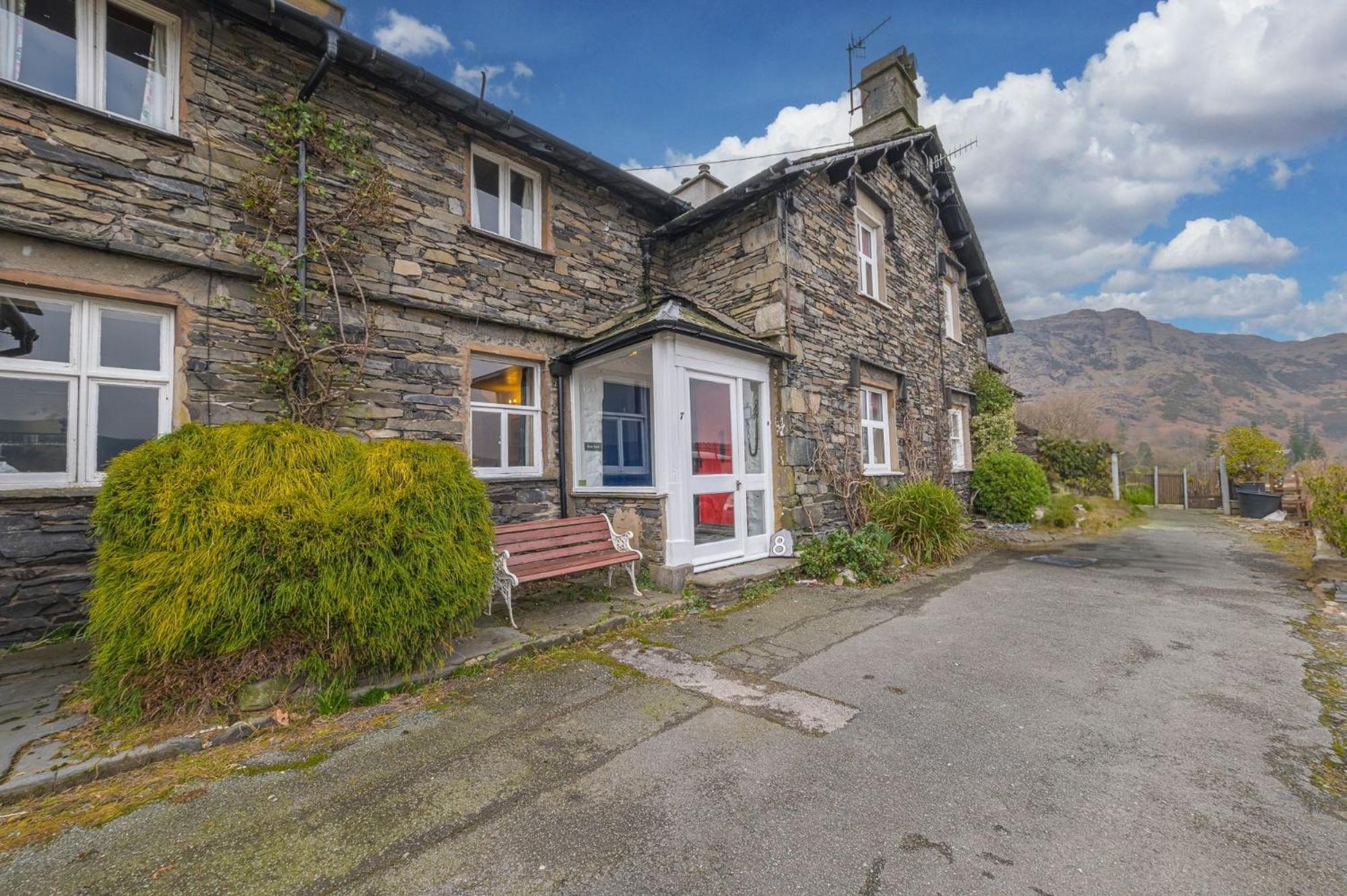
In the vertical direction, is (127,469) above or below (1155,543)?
above

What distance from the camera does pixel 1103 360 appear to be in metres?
82.6

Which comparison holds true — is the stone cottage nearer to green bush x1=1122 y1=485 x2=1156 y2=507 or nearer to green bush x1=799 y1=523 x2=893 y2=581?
green bush x1=799 y1=523 x2=893 y2=581

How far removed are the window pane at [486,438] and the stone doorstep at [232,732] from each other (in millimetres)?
2458

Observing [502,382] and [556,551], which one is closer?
Answer: [556,551]

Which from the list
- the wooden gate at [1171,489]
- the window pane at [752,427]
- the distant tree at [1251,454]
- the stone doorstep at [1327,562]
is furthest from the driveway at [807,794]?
the wooden gate at [1171,489]

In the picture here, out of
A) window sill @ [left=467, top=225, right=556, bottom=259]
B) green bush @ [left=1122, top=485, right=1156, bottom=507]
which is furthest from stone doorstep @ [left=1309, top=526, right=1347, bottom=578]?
window sill @ [left=467, top=225, right=556, bottom=259]

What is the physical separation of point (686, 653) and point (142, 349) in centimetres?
546

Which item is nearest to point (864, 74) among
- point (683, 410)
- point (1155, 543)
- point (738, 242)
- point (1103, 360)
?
point (738, 242)

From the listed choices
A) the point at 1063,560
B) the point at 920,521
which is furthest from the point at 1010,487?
the point at 920,521

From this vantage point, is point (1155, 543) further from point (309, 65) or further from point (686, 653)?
point (309, 65)

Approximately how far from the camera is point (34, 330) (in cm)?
412

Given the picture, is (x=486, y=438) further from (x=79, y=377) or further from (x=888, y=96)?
(x=888, y=96)

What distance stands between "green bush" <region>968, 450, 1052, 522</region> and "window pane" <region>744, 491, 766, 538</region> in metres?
7.24

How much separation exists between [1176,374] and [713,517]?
9031 cm
